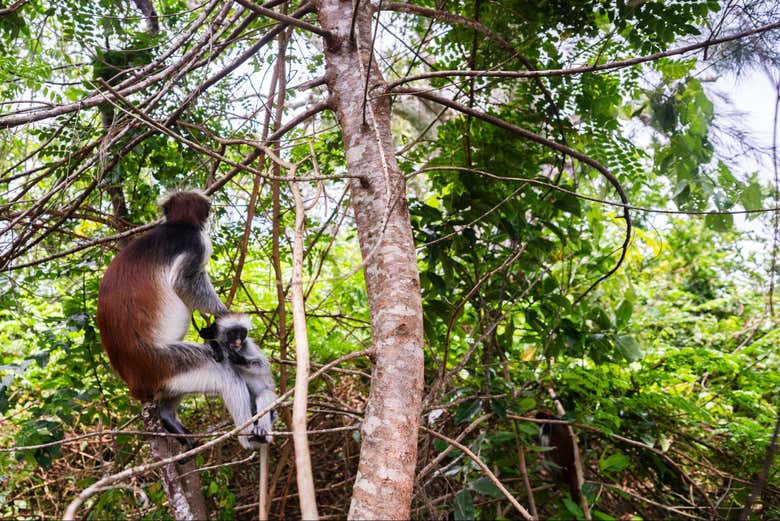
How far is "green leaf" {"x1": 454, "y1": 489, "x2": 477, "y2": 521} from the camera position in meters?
3.62

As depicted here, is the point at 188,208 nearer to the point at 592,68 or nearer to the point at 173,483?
the point at 173,483

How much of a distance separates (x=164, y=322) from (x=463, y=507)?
1971 millimetres

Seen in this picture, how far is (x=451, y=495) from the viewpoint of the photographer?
4.14 meters

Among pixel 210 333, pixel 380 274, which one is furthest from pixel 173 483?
pixel 380 274

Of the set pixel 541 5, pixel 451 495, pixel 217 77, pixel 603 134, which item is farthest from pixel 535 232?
pixel 217 77

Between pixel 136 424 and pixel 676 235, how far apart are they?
7533mm

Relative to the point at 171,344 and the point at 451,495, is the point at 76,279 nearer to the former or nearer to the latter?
the point at 171,344

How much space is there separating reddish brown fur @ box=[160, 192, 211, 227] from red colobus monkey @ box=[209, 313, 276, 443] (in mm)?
581

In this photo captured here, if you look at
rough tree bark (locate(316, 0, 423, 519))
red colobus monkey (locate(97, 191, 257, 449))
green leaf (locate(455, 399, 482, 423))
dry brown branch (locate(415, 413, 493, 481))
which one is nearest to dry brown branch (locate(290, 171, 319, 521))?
rough tree bark (locate(316, 0, 423, 519))

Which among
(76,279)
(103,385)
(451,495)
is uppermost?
(76,279)

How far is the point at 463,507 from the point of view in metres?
3.65

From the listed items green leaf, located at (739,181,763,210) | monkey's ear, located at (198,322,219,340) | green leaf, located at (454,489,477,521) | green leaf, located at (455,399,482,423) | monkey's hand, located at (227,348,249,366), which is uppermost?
green leaf, located at (739,181,763,210)

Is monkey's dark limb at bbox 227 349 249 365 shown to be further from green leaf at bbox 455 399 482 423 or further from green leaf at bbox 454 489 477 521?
green leaf at bbox 454 489 477 521

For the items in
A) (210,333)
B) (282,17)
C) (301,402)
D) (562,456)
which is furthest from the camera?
(562,456)
